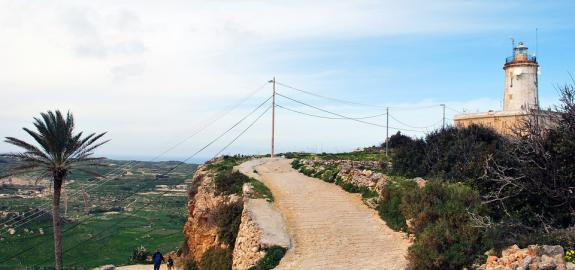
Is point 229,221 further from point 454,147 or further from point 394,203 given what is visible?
point 454,147

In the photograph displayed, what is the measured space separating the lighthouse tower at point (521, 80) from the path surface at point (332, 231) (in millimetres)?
25991

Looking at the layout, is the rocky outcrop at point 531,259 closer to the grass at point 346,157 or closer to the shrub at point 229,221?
the shrub at point 229,221

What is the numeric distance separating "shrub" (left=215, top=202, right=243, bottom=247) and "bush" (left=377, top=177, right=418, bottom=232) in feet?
19.9

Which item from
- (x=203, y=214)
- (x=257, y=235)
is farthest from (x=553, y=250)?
(x=203, y=214)

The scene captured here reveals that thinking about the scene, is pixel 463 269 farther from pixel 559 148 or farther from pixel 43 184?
pixel 43 184

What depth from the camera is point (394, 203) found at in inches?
789

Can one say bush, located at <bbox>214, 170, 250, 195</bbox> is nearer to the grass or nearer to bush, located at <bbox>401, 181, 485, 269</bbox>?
bush, located at <bbox>401, 181, 485, 269</bbox>

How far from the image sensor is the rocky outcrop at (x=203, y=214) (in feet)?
76.8

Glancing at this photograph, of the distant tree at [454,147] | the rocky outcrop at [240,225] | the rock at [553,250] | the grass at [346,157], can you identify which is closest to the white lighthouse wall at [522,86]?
the grass at [346,157]

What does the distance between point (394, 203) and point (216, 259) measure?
25.7ft

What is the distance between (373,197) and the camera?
2266cm

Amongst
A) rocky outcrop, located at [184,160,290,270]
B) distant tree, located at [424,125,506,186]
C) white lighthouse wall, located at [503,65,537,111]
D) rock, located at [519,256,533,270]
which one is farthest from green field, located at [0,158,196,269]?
white lighthouse wall, located at [503,65,537,111]

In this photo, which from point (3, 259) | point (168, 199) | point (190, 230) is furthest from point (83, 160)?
point (168, 199)

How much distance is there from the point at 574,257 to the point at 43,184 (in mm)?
123061
